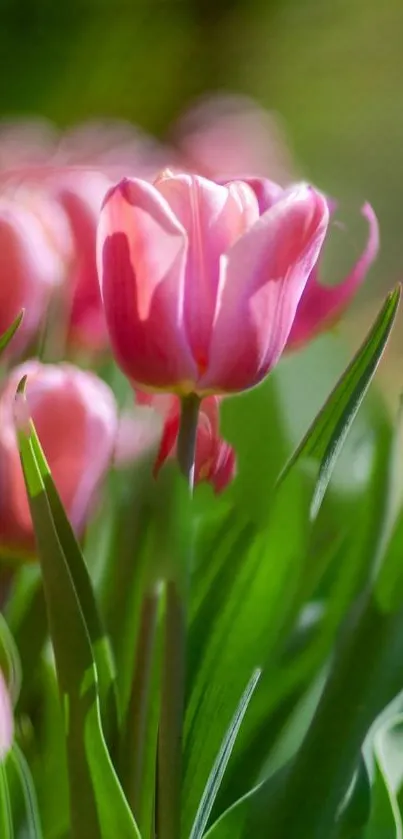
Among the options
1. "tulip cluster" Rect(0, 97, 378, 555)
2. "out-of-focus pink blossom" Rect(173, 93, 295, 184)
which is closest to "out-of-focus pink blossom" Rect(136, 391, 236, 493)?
"tulip cluster" Rect(0, 97, 378, 555)

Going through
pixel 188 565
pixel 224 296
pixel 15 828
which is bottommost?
pixel 15 828

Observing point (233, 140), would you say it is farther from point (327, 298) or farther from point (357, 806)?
point (357, 806)

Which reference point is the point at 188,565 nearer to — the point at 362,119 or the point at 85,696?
the point at 85,696

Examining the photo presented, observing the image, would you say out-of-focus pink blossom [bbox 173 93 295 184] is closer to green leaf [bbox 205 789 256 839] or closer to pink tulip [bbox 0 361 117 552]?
pink tulip [bbox 0 361 117 552]

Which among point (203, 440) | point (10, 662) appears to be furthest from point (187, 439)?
point (10, 662)

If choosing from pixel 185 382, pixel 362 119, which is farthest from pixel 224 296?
pixel 362 119

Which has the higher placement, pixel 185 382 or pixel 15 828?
pixel 185 382

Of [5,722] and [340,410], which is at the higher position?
[340,410]
